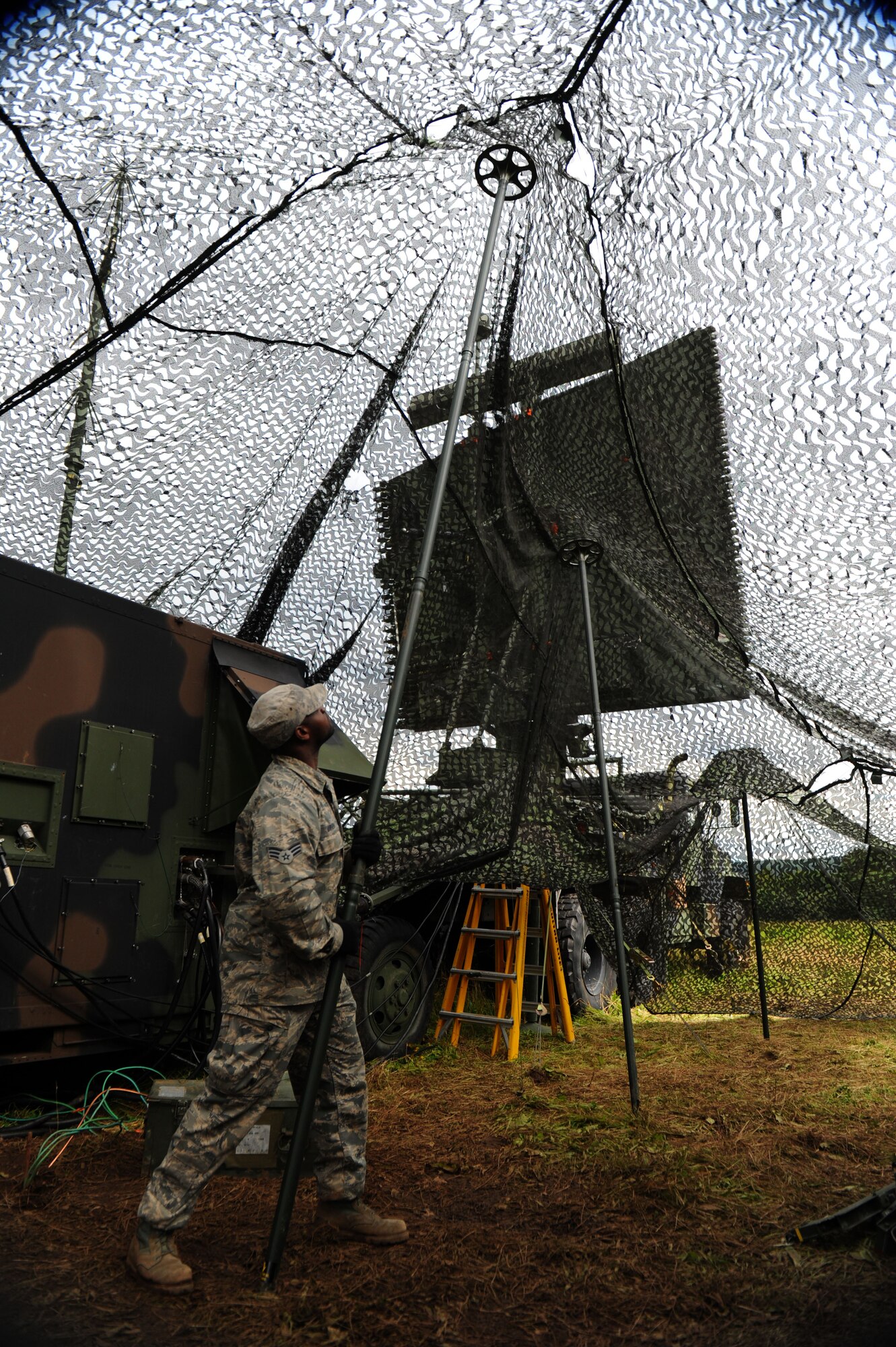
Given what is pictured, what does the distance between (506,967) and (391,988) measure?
3.00 ft

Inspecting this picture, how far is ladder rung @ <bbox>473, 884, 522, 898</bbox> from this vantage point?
21.2 ft

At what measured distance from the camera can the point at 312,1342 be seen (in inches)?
93.4

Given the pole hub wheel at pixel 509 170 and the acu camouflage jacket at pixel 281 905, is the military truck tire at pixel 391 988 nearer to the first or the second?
the acu camouflage jacket at pixel 281 905

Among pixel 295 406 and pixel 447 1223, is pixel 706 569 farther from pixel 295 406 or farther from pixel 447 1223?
pixel 447 1223

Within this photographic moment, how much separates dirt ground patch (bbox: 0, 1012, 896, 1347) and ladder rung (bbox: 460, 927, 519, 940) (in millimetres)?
1084

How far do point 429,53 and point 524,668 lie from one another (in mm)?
2818

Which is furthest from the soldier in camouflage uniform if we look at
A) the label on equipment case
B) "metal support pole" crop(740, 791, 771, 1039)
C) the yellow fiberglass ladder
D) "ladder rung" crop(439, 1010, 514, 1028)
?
"metal support pole" crop(740, 791, 771, 1039)

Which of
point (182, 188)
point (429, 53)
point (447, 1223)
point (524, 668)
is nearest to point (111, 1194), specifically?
point (447, 1223)

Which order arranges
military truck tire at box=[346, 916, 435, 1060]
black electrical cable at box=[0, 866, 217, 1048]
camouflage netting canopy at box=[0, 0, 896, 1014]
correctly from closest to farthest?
1. camouflage netting canopy at box=[0, 0, 896, 1014]
2. black electrical cable at box=[0, 866, 217, 1048]
3. military truck tire at box=[346, 916, 435, 1060]

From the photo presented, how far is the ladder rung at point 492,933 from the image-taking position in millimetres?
6336

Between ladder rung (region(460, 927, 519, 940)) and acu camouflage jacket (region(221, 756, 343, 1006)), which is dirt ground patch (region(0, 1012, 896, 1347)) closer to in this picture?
acu camouflage jacket (region(221, 756, 343, 1006))

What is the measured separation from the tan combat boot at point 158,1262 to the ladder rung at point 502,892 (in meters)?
3.93

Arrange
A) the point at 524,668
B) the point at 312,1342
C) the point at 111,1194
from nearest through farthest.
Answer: the point at 312,1342, the point at 111,1194, the point at 524,668

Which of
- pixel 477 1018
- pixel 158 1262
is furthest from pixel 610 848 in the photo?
pixel 158 1262
